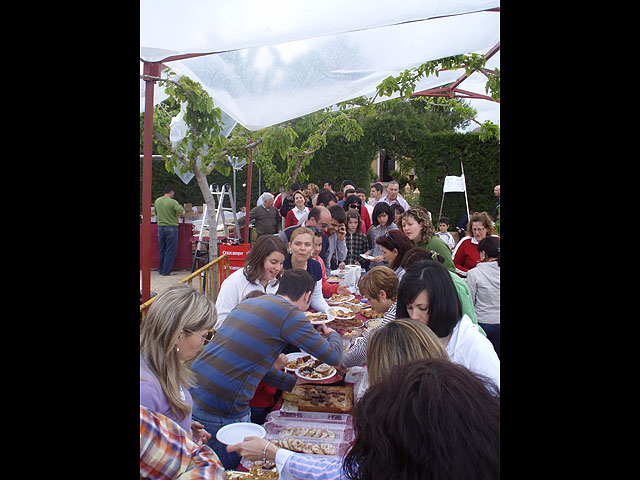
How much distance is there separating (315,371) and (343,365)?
0.19 metres

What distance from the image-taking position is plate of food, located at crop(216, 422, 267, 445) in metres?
1.93

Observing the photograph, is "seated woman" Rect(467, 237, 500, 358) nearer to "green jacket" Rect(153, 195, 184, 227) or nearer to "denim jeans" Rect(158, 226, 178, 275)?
"green jacket" Rect(153, 195, 184, 227)

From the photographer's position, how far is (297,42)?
12.4ft

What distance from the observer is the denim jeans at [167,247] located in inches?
360

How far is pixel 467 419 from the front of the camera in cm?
105

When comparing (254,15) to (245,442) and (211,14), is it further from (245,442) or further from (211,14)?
(245,442)

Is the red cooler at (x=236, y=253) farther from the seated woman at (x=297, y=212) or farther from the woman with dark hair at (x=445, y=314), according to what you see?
the woman with dark hair at (x=445, y=314)

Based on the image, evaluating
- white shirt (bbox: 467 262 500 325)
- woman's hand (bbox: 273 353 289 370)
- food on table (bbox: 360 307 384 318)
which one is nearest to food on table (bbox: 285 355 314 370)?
woman's hand (bbox: 273 353 289 370)

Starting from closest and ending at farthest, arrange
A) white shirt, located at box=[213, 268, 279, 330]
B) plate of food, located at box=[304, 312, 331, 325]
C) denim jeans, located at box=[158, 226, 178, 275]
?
white shirt, located at box=[213, 268, 279, 330] < plate of food, located at box=[304, 312, 331, 325] < denim jeans, located at box=[158, 226, 178, 275]
